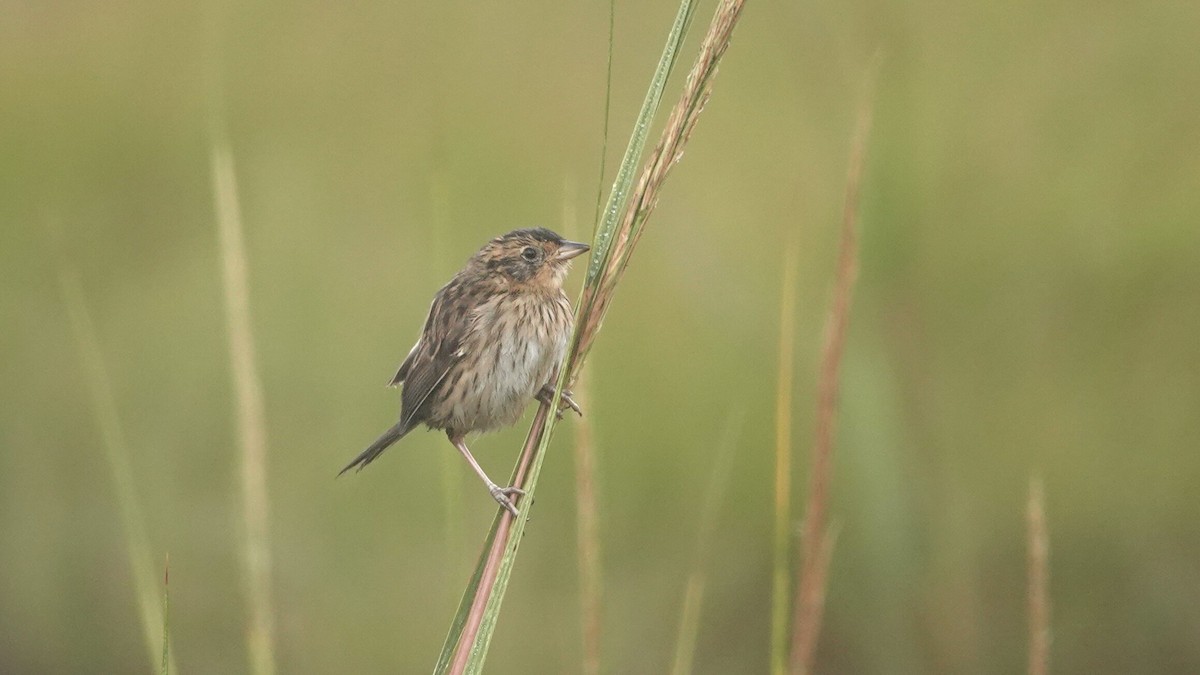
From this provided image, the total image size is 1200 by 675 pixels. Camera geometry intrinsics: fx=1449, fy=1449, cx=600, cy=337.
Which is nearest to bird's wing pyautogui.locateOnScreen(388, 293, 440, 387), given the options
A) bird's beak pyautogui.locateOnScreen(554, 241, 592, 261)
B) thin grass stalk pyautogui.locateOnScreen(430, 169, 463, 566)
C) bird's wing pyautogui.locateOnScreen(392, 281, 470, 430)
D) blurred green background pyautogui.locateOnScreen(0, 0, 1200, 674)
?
bird's wing pyautogui.locateOnScreen(392, 281, 470, 430)

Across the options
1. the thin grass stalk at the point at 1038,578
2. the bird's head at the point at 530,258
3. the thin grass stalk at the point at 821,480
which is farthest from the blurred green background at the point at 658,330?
the thin grass stalk at the point at 821,480

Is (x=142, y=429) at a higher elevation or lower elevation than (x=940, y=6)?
lower

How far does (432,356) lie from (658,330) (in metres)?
2.43

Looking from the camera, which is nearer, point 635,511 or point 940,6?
point 635,511

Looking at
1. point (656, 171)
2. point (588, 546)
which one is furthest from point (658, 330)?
point (656, 171)

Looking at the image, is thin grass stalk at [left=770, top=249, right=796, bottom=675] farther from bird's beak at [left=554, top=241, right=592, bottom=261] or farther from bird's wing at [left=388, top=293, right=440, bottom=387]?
bird's wing at [left=388, top=293, right=440, bottom=387]

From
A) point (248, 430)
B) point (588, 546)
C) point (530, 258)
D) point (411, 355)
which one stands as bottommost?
point (411, 355)

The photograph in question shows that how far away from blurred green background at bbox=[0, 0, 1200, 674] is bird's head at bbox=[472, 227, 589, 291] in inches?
40.5

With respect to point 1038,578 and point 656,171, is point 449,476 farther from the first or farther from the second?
point 1038,578

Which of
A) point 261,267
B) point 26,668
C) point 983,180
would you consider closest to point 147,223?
point 261,267

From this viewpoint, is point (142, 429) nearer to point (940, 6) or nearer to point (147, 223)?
point (147, 223)

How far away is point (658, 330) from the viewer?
587 centimetres

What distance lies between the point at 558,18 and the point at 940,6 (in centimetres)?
179

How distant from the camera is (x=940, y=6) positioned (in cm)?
646
